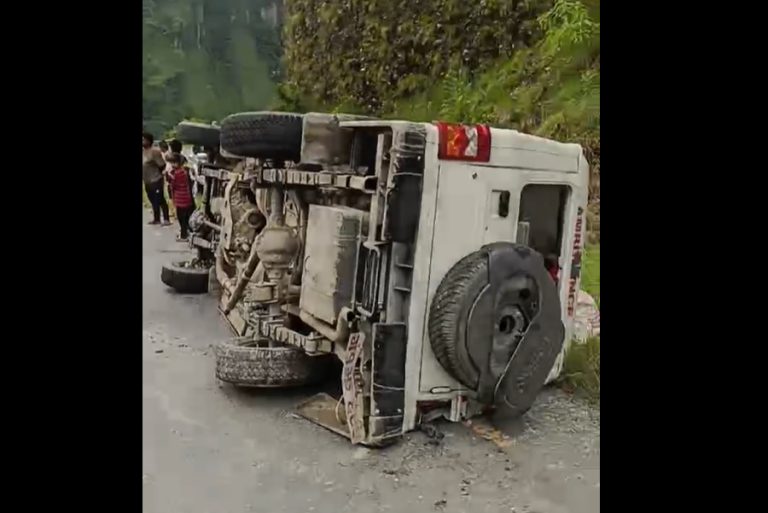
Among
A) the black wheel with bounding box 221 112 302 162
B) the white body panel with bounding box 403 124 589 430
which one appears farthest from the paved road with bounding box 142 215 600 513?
the black wheel with bounding box 221 112 302 162

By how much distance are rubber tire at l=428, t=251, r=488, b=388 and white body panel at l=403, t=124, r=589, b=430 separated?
1 cm

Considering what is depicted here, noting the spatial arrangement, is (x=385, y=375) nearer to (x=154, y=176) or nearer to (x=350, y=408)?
(x=350, y=408)

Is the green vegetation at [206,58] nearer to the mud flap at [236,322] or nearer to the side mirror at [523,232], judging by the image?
the mud flap at [236,322]

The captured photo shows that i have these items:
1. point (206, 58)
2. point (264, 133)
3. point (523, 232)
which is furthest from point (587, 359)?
point (206, 58)

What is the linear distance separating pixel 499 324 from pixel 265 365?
51 cm

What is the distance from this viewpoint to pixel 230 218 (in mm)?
2178

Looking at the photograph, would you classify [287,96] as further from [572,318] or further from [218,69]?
[572,318]

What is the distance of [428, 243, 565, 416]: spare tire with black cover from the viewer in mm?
2010

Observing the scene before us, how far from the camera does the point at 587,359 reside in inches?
84.4

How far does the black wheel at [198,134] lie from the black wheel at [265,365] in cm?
43

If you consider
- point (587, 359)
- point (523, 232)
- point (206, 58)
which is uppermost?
point (206, 58)
